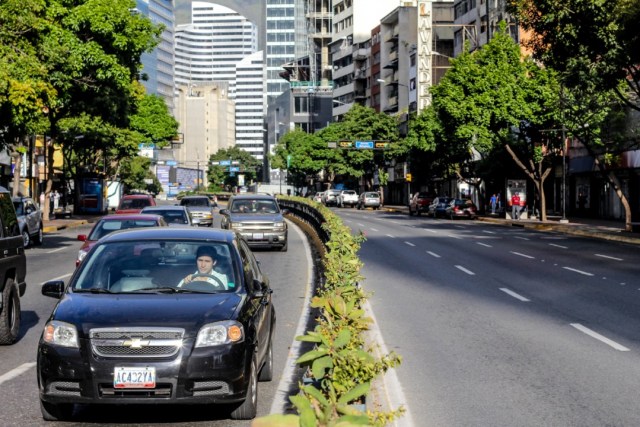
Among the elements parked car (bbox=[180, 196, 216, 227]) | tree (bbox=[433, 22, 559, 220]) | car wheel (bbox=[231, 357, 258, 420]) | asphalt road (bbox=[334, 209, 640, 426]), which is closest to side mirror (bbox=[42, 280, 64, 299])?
car wheel (bbox=[231, 357, 258, 420])

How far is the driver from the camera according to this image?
8.70m

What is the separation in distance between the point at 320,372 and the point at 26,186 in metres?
81.8

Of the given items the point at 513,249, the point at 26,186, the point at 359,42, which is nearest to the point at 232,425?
the point at 513,249

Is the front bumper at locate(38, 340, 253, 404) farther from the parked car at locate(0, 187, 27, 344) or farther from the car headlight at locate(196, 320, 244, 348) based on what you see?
the parked car at locate(0, 187, 27, 344)

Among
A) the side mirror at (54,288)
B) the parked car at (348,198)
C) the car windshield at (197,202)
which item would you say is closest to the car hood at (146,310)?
the side mirror at (54,288)

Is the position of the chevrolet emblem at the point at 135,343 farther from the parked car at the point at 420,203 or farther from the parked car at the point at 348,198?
the parked car at the point at 348,198

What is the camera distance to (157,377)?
736cm

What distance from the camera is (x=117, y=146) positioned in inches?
2805

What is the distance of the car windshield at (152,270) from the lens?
859cm

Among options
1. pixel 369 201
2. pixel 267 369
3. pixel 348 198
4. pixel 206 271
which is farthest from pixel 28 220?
pixel 348 198

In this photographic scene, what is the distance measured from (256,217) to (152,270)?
69.6 feet

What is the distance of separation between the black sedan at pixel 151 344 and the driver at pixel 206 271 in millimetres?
18

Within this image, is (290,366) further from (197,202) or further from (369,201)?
(369,201)

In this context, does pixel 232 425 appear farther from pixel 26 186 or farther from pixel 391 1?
pixel 391 1
